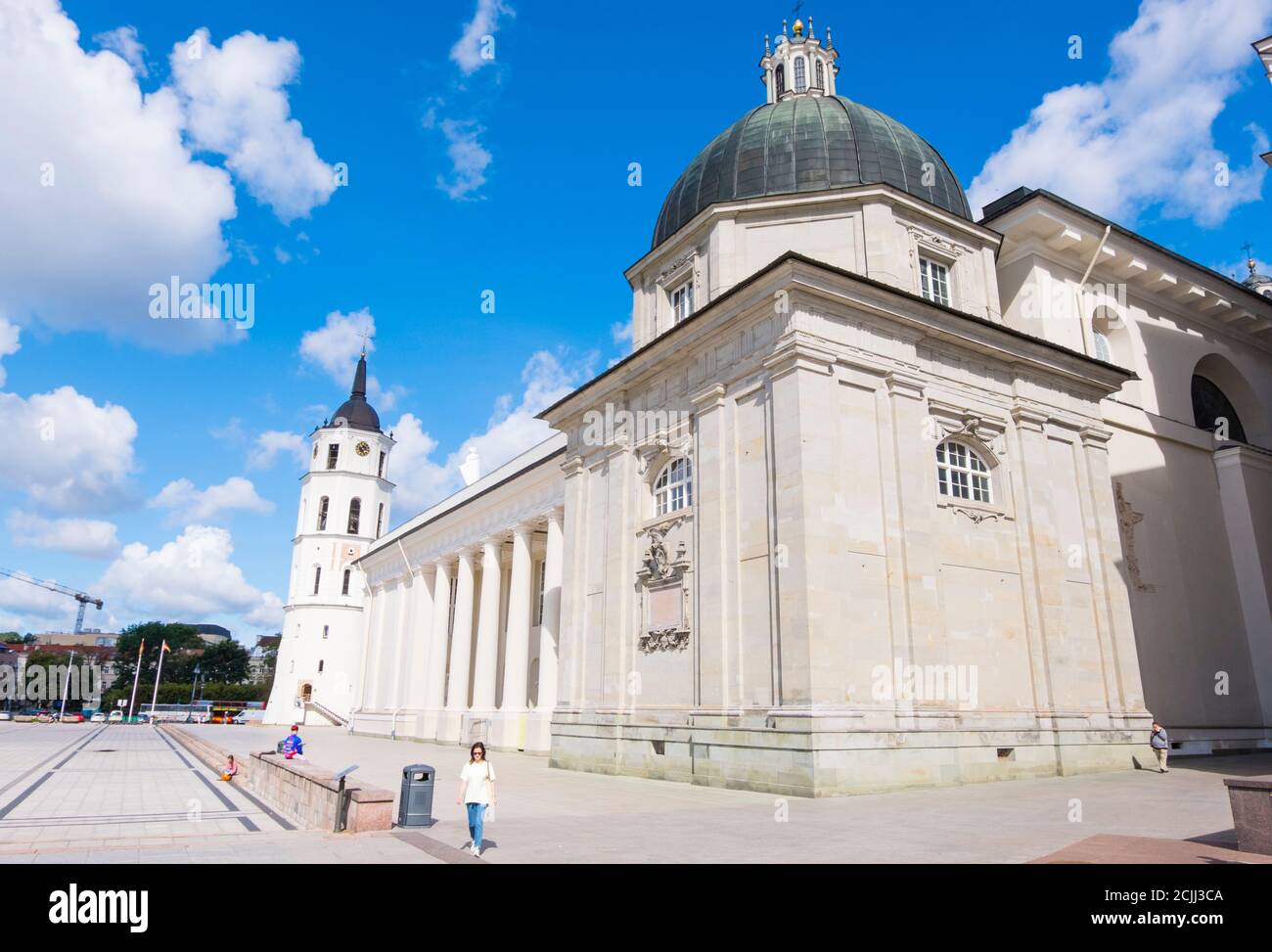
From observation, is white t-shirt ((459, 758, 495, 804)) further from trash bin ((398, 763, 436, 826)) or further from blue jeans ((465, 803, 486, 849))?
trash bin ((398, 763, 436, 826))

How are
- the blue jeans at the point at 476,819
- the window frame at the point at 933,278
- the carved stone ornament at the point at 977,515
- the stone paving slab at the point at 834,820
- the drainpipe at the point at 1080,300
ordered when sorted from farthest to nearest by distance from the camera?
the drainpipe at the point at 1080,300, the window frame at the point at 933,278, the carved stone ornament at the point at 977,515, the stone paving slab at the point at 834,820, the blue jeans at the point at 476,819

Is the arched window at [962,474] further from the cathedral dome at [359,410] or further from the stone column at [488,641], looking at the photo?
the cathedral dome at [359,410]

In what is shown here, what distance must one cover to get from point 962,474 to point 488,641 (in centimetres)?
2528

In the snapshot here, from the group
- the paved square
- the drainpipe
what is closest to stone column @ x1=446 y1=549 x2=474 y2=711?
the paved square

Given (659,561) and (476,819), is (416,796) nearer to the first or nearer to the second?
(476,819)

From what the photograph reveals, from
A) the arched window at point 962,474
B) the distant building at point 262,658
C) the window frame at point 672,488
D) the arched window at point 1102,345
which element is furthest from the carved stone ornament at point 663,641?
the distant building at point 262,658

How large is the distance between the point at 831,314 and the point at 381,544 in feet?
165

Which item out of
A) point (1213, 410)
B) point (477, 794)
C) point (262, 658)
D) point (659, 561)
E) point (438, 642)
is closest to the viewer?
point (477, 794)

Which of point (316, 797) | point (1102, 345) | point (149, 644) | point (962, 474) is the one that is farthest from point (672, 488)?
point (149, 644)

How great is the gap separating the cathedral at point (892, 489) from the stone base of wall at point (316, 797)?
28.3 feet

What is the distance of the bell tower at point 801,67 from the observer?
31.7 meters

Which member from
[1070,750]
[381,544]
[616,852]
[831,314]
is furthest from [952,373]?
[381,544]

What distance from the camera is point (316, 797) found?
41.1 ft

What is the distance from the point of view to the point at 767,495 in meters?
19.7
